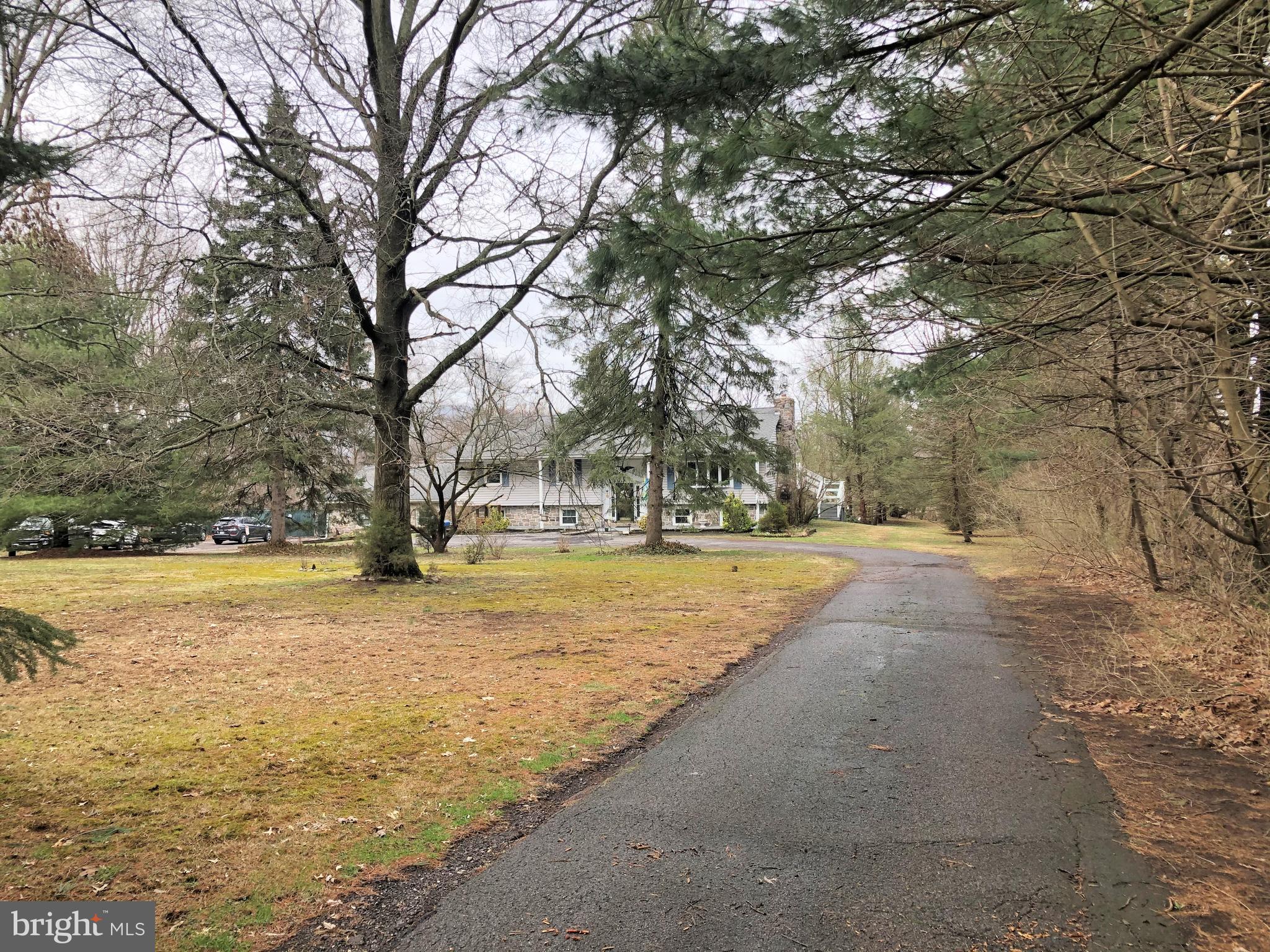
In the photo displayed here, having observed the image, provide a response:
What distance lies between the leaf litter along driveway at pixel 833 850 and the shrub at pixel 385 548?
9.45m

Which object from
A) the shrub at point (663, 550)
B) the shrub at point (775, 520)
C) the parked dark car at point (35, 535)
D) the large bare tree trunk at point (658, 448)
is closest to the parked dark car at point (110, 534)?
the parked dark car at point (35, 535)

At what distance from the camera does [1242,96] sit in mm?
4027

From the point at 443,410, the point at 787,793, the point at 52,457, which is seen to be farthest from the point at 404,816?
the point at 443,410

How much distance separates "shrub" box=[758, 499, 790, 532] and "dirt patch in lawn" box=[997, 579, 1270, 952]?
87.1ft

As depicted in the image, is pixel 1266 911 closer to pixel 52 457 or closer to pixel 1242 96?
pixel 1242 96

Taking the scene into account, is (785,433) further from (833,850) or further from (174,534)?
(833,850)

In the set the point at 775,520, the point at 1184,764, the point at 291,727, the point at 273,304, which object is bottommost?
the point at 1184,764

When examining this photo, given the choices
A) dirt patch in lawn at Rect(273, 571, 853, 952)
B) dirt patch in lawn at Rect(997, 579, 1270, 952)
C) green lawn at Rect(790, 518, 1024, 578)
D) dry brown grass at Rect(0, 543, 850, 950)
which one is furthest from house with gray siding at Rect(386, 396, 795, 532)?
dirt patch in lawn at Rect(273, 571, 853, 952)

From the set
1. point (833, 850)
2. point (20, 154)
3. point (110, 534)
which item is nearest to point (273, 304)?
point (20, 154)

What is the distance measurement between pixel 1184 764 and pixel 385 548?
41.3 ft

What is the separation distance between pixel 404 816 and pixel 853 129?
513 centimetres

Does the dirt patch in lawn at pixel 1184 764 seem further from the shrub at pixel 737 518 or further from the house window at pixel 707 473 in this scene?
the shrub at pixel 737 518

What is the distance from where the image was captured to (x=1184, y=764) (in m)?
4.70

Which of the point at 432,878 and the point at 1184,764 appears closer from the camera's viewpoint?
the point at 432,878
